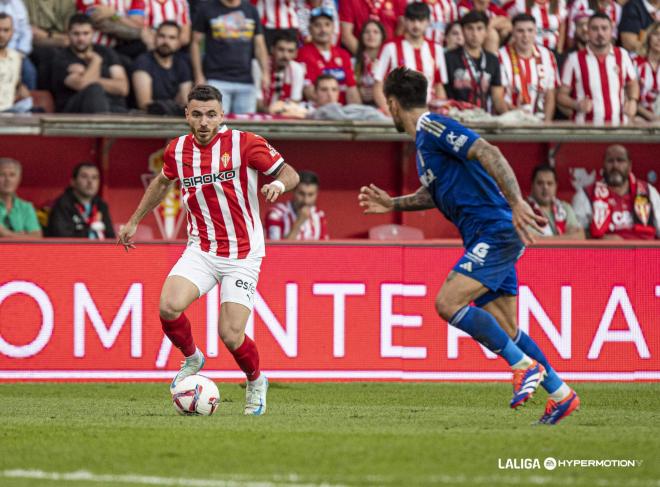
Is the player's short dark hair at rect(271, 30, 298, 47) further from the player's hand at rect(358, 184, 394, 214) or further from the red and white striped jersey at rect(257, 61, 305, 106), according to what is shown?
the player's hand at rect(358, 184, 394, 214)

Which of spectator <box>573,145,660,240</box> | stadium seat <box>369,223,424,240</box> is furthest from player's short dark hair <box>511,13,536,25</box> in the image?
stadium seat <box>369,223,424,240</box>

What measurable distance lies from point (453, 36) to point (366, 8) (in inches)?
48.0

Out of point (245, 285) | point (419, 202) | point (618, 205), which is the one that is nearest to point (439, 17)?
point (618, 205)

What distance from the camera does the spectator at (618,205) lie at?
48.8 feet

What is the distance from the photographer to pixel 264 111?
15031mm

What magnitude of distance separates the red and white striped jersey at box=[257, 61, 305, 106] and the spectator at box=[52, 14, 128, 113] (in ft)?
5.63

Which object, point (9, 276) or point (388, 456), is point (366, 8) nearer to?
point (9, 276)

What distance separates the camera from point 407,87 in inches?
316

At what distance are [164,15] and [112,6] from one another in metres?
0.63

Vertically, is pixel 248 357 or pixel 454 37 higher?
pixel 454 37

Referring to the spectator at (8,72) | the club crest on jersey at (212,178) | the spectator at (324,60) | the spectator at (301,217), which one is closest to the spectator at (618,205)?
the spectator at (324,60)

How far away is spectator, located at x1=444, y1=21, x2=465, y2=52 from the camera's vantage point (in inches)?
606

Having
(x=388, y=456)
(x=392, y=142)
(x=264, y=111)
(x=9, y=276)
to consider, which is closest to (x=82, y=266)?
(x=9, y=276)

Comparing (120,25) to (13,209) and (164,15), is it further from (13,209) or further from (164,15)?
(13,209)
